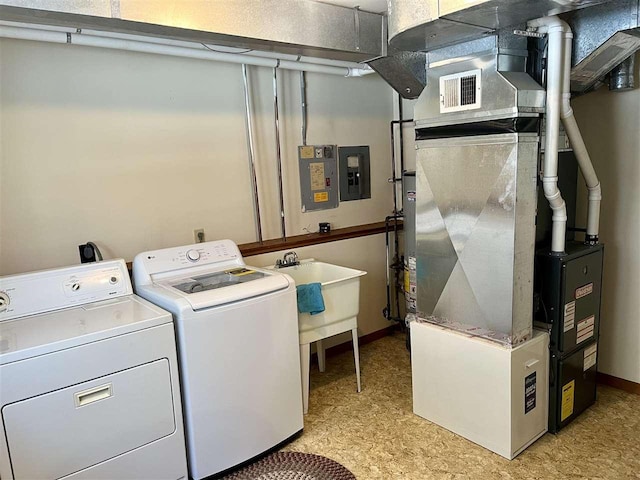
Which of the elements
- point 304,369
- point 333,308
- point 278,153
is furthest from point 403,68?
point 304,369

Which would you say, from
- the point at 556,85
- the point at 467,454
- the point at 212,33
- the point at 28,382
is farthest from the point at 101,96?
the point at 467,454

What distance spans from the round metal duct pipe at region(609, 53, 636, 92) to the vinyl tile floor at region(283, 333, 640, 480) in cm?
184

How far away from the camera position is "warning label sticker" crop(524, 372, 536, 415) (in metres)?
2.39

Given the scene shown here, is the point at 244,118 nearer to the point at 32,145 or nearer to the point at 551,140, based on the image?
the point at 32,145

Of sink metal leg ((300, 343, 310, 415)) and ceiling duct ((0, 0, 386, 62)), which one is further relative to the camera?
sink metal leg ((300, 343, 310, 415))

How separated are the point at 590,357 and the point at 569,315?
42 centimetres

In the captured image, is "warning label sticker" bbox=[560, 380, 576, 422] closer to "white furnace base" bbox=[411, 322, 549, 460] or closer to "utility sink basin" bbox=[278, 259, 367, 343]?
"white furnace base" bbox=[411, 322, 549, 460]

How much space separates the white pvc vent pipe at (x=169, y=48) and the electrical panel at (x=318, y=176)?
22.8 inches

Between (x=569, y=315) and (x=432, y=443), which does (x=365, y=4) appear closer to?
(x=569, y=315)

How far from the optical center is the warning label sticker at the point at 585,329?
2592 millimetres

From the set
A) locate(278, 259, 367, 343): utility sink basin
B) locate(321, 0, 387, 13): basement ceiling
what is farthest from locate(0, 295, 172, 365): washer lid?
locate(321, 0, 387, 13): basement ceiling

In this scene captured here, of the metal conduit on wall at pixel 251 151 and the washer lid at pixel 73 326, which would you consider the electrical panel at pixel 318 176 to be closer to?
the metal conduit on wall at pixel 251 151

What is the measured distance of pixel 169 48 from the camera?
274cm

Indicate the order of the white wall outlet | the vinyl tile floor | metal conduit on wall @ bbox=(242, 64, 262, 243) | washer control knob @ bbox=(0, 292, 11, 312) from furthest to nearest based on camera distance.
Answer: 1. metal conduit on wall @ bbox=(242, 64, 262, 243)
2. the white wall outlet
3. the vinyl tile floor
4. washer control knob @ bbox=(0, 292, 11, 312)
